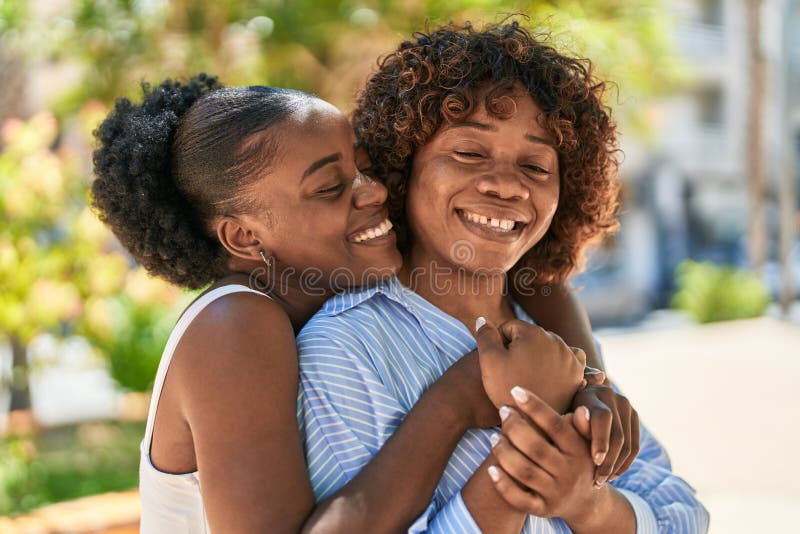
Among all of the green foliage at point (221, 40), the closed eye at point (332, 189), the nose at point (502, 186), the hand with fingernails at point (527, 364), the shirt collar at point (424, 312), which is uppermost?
the nose at point (502, 186)

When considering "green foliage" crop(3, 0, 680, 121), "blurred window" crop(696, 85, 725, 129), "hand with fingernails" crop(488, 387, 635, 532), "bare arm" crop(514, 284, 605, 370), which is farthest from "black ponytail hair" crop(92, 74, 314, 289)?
"blurred window" crop(696, 85, 725, 129)

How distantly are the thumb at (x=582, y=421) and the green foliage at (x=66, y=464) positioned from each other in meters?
4.70

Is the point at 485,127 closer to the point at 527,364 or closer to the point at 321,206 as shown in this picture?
the point at 321,206

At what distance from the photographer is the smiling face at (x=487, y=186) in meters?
1.77

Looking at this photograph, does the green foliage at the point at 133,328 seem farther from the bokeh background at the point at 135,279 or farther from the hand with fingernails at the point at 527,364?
the hand with fingernails at the point at 527,364

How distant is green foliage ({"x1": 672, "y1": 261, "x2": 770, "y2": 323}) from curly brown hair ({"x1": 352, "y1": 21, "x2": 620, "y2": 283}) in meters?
14.2

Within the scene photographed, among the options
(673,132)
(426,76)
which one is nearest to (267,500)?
(426,76)

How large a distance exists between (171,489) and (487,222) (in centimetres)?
86

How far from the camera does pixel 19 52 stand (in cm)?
864

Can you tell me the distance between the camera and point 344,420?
154cm

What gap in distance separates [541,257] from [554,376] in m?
0.72

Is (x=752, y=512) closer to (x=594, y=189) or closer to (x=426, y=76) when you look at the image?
(x=594, y=189)

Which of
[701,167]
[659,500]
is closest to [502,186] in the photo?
[659,500]

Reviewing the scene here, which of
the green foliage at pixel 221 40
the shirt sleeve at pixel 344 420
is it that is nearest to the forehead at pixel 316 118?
the shirt sleeve at pixel 344 420
